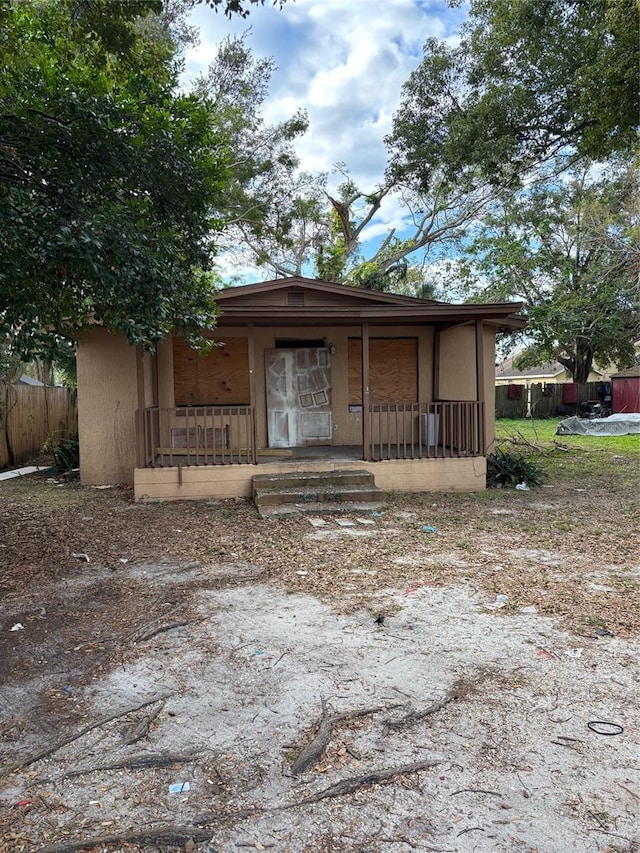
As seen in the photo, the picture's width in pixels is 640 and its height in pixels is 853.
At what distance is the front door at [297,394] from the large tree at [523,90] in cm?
401

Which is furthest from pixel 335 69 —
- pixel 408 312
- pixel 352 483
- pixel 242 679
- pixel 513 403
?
pixel 513 403

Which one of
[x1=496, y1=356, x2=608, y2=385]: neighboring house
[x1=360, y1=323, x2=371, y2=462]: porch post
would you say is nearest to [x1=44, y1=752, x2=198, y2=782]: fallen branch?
[x1=360, y1=323, x2=371, y2=462]: porch post

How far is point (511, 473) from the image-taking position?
9.50 meters

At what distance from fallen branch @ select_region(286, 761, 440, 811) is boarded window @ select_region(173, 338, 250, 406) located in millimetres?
8094

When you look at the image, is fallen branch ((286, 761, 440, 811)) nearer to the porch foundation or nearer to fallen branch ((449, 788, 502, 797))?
fallen branch ((449, 788, 502, 797))

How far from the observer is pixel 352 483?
843 centimetres

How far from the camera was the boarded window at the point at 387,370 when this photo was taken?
10516mm

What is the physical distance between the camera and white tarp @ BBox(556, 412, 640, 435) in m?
17.8

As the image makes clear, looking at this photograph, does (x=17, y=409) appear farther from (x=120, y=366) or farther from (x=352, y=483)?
(x=352, y=483)

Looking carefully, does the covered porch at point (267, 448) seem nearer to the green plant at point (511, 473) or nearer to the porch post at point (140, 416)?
the porch post at point (140, 416)

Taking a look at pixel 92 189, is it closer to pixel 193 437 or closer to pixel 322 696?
pixel 322 696

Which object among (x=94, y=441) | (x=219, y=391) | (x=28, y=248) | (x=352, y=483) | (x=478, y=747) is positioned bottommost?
(x=478, y=747)

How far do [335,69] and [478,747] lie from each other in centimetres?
1305

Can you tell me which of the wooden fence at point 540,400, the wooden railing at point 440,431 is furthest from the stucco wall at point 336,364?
the wooden fence at point 540,400
